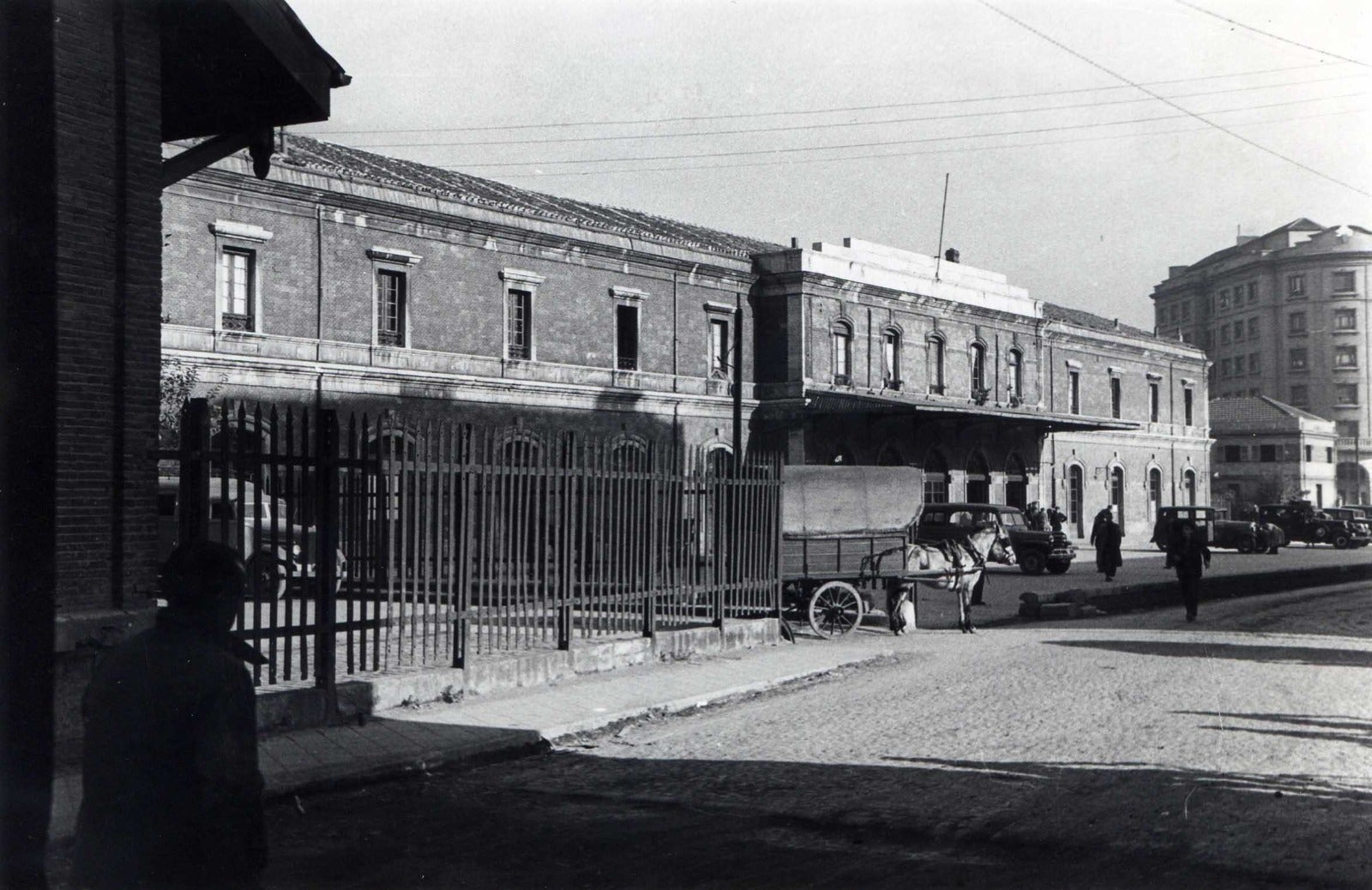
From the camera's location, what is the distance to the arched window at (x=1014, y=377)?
47188 mm

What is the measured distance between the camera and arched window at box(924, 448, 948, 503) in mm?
43375

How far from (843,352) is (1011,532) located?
10810 mm

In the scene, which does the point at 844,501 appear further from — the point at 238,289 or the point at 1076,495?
the point at 1076,495

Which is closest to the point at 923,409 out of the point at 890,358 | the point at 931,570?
the point at 890,358

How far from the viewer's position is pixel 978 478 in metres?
45.6

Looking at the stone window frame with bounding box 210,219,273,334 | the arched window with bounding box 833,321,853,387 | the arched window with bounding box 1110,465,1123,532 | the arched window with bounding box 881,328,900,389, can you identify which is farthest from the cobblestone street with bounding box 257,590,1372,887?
the arched window with bounding box 1110,465,1123,532

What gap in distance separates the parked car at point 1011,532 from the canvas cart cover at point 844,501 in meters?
11.8

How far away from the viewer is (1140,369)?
54781mm

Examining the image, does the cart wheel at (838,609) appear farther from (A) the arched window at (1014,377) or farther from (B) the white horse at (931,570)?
(A) the arched window at (1014,377)

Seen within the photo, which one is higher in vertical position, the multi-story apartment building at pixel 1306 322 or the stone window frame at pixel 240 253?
the multi-story apartment building at pixel 1306 322

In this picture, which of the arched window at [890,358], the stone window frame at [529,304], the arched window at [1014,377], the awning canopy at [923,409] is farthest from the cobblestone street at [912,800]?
the arched window at [1014,377]

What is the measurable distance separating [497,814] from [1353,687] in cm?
825

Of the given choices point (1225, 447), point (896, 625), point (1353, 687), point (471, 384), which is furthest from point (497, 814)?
point (1225, 447)

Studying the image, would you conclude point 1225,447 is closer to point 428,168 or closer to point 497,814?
point 428,168
